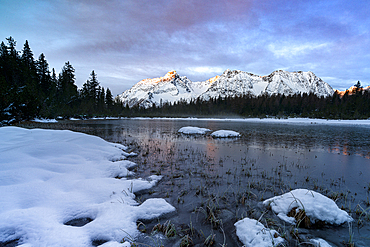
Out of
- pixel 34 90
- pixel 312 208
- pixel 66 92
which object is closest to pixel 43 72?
pixel 66 92

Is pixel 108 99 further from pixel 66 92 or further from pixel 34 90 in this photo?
pixel 34 90

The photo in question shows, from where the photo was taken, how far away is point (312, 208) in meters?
4.33

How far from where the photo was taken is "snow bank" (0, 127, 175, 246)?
3111 mm

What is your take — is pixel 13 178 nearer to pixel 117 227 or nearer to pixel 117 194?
A: pixel 117 194

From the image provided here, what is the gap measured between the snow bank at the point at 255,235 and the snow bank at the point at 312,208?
100 cm

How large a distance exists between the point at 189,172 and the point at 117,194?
3.82 meters

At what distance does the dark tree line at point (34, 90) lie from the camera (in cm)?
2672

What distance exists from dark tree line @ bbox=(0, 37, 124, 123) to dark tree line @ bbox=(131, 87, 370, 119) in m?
46.2

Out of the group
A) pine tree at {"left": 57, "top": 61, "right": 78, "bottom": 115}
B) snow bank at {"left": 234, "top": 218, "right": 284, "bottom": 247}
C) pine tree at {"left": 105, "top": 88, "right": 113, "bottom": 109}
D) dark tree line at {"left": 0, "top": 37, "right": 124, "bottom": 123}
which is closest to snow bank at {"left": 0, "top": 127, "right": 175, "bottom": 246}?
snow bank at {"left": 234, "top": 218, "right": 284, "bottom": 247}

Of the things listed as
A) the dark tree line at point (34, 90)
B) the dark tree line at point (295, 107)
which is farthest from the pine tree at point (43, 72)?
the dark tree line at point (295, 107)

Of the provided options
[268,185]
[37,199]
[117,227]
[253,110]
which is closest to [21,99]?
[37,199]

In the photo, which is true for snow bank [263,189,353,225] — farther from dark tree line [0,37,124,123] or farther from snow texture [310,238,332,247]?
dark tree line [0,37,124,123]

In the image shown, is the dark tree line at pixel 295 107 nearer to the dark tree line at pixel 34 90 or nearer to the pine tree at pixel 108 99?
the pine tree at pixel 108 99

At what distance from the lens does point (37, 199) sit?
409cm
